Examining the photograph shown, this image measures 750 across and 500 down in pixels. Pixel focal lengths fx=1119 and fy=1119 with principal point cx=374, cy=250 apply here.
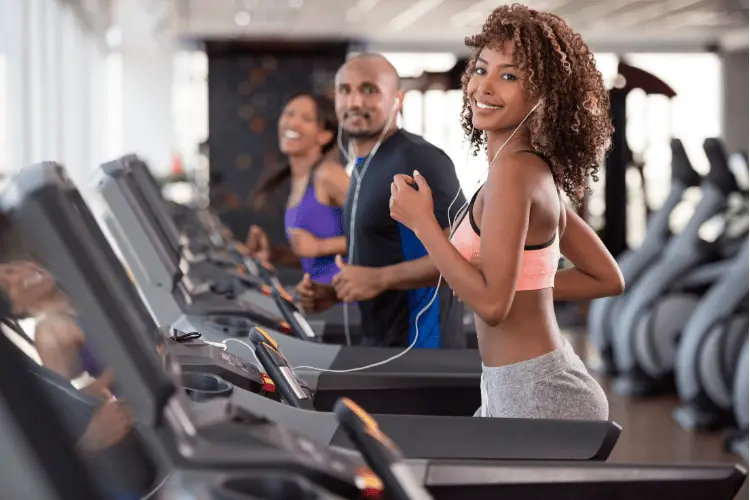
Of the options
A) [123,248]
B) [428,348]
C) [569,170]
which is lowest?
[428,348]

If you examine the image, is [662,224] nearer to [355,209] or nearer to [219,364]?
[355,209]

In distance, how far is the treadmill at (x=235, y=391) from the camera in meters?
0.96

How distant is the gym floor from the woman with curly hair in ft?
8.03

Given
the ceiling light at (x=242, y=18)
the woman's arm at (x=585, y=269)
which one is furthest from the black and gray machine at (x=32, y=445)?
the ceiling light at (x=242, y=18)

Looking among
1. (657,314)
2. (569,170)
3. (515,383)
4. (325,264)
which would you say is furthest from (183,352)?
(657,314)

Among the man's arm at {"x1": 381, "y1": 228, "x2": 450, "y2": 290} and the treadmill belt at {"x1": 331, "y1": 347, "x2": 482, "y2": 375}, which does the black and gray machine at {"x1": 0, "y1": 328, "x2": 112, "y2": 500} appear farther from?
the man's arm at {"x1": 381, "y1": 228, "x2": 450, "y2": 290}

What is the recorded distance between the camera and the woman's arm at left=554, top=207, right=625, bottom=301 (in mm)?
1943

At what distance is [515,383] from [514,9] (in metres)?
0.60

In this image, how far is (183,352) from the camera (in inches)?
66.9

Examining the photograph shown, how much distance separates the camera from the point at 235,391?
1548 mm

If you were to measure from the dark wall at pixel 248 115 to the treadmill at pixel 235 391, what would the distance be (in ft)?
27.5

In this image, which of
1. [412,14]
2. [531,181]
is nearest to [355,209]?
[531,181]

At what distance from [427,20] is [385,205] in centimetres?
1099

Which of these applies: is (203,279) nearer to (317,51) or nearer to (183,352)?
(183,352)
